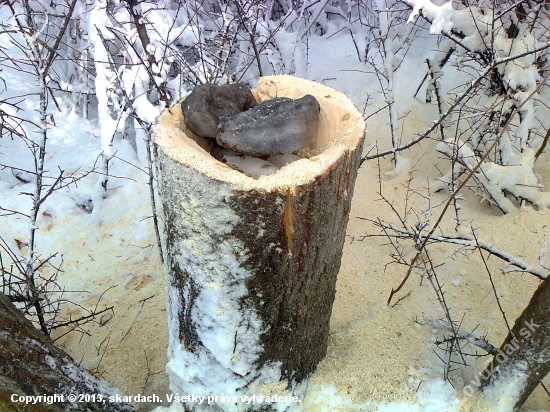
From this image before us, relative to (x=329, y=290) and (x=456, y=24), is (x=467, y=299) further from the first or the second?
(x=456, y=24)

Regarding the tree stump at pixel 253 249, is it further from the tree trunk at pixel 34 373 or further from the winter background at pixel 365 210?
the tree trunk at pixel 34 373

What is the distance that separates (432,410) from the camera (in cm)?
142

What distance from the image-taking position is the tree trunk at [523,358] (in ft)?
4.01

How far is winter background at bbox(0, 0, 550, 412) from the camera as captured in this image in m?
1.62

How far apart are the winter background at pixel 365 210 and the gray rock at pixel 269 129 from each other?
2.48 feet

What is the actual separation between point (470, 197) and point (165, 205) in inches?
88.1

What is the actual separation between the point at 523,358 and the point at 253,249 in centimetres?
99

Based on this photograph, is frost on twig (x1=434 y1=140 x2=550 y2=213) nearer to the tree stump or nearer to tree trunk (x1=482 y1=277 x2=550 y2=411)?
tree trunk (x1=482 y1=277 x2=550 y2=411)

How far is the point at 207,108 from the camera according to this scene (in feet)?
3.89

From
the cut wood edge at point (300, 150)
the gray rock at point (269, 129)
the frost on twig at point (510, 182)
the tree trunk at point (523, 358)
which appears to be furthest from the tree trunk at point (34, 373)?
the frost on twig at point (510, 182)

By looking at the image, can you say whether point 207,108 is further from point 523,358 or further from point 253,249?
point 523,358

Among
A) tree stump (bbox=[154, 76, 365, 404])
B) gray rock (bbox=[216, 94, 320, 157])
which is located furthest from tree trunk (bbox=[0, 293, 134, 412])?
gray rock (bbox=[216, 94, 320, 157])

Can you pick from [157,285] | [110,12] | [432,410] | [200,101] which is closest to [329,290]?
[432,410]

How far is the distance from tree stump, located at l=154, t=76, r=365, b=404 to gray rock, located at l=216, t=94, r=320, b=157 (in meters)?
0.09
